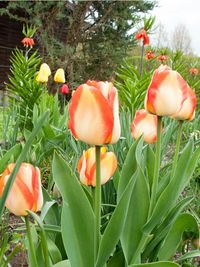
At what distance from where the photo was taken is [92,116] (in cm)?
72

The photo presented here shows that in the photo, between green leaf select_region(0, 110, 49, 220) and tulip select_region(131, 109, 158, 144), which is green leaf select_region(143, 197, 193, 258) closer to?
tulip select_region(131, 109, 158, 144)

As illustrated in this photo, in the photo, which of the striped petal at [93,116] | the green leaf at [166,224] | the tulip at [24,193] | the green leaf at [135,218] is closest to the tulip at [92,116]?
the striped petal at [93,116]

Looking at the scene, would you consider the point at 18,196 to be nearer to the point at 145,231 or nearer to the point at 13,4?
the point at 145,231

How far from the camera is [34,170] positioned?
763 millimetres

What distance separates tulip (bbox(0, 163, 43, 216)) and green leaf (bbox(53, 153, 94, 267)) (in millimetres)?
69

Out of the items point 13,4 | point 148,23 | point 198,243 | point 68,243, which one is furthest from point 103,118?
point 13,4

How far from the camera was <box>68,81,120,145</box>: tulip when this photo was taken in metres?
0.72

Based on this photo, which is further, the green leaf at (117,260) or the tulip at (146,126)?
the tulip at (146,126)

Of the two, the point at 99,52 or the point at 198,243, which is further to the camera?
the point at 99,52

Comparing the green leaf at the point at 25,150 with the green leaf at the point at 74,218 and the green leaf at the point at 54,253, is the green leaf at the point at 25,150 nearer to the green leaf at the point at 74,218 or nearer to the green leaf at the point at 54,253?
the green leaf at the point at 74,218

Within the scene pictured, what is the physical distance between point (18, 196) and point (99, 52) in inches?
417

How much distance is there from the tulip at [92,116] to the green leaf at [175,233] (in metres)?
0.38

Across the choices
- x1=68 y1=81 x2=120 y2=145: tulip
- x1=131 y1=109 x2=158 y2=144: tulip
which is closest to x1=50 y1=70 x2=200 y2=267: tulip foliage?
x1=68 y1=81 x2=120 y2=145: tulip

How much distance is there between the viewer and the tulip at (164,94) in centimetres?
86
